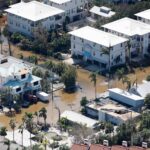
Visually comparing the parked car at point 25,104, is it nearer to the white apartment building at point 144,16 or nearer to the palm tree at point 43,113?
the palm tree at point 43,113

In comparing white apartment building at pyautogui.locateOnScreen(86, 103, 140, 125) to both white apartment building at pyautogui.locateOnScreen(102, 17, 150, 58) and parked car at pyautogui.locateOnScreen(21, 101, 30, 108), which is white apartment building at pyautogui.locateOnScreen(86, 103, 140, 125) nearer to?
parked car at pyautogui.locateOnScreen(21, 101, 30, 108)

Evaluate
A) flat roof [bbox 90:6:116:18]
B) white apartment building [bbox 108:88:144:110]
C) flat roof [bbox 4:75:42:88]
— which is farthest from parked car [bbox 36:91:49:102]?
flat roof [bbox 90:6:116:18]

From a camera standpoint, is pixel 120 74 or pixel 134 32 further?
pixel 134 32

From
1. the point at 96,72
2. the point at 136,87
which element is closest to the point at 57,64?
the point at 96,72

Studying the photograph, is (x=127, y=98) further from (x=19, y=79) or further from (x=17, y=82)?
(x=17, y=82)

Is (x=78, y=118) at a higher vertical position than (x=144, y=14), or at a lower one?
lower

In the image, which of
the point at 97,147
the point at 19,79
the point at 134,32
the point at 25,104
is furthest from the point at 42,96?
the point at 97,147

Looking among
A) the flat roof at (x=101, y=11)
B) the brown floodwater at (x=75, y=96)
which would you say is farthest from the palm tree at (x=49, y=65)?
the flat roof at (x=101, y=11)

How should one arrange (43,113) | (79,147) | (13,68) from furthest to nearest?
(13,68)
(43,113)
(79,147)
